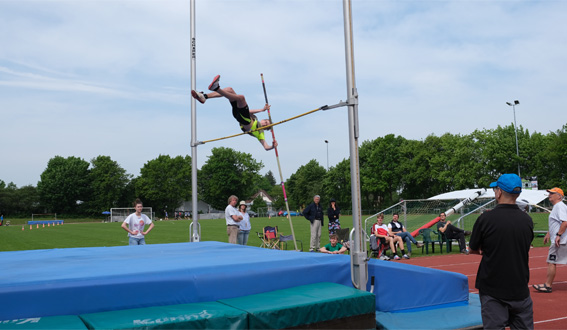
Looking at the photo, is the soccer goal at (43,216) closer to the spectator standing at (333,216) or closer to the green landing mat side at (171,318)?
the spectator standing at (333,216)

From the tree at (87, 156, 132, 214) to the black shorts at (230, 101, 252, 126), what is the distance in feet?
193

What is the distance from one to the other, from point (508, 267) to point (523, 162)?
4440cm

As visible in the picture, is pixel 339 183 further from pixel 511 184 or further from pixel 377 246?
pixel 511 184

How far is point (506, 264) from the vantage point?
113 inches

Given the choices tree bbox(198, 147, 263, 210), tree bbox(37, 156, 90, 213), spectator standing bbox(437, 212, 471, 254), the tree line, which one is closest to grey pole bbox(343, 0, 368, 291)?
spectator standing bbox(437, 212, 471, 254)

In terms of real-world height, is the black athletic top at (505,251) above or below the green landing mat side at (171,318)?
above

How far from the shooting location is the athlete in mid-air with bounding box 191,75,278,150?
630 centimetres

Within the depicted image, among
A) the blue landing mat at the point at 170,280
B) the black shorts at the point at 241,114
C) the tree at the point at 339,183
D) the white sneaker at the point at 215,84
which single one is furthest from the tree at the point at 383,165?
the blue landing mat at the point at 170,280

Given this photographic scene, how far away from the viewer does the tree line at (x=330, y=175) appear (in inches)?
1657

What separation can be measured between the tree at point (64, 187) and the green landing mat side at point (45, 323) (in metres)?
64.1

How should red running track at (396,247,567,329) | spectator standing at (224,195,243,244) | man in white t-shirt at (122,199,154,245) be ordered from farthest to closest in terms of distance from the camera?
1. spectator standing at (224,195,243,244)
2. man in white t-shirt at (122,199,154,245)
3. red running track at (396,247,567,329)

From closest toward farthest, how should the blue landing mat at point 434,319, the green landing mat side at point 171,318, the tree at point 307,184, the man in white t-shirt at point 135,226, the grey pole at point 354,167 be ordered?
the green landing mat side at point 171,318
the blue landing mat at point 434,319
the grey pole at point 354,167
the man in white t-shirt at point 135,226
the tree at point 307,184

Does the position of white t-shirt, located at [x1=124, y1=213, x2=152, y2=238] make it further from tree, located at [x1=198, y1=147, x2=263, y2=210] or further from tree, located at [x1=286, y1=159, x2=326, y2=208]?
A: tree, located at [x1=286, y1=159, x2=326, y2=208]

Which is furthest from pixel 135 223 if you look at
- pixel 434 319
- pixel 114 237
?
pixel 114 237
